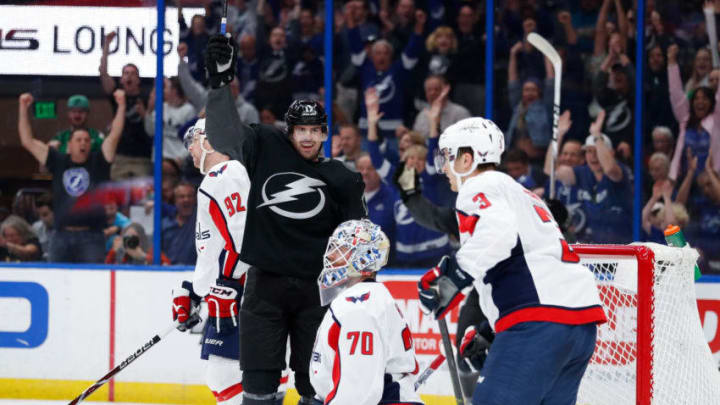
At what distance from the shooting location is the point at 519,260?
3.13 meters

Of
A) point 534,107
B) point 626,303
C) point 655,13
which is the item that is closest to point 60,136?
point 534,107

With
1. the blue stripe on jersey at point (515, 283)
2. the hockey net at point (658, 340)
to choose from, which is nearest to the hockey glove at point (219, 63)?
the blue stripe on jersey at point (515, 283)

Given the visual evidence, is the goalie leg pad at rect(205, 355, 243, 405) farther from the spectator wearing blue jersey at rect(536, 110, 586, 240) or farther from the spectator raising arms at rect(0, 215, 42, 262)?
the spectator raising arms at rect(0, 215, 42, 262)

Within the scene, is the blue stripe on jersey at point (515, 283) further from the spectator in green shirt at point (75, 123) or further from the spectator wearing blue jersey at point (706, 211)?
the spectator in green shirt at point (75, 123)

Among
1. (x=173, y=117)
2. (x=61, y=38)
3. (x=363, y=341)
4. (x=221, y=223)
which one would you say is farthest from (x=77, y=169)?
(x=363, y=341)

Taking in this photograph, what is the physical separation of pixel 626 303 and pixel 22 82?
14.2 feet

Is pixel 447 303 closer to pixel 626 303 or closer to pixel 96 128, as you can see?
pixel 626 303

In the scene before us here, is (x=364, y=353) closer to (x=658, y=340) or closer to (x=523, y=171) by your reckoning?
(x=658, y=340)

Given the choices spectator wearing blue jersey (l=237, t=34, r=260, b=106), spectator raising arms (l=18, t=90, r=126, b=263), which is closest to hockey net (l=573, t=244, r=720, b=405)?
spectator wearing blue jersey (l=237, t=34, r=260, b=106)

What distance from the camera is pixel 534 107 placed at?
684 centimetres

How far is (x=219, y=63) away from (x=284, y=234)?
59 centimetres

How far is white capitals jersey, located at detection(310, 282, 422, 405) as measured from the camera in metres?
2.85

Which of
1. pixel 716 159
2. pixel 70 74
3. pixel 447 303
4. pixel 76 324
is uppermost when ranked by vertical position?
pixel 70 74

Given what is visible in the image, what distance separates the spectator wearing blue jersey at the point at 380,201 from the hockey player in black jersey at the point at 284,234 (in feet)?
9.74
